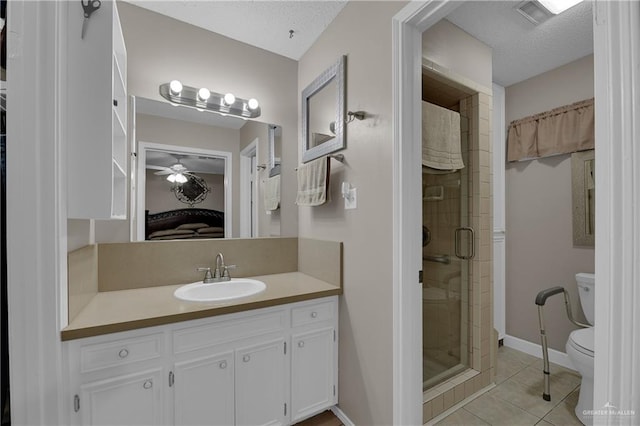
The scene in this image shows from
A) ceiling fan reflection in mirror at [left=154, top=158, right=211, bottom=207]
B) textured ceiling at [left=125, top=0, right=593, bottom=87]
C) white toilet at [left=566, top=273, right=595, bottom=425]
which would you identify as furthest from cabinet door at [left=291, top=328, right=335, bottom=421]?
textured ceiling at [left=125, top=0, right=593, bottom=87]

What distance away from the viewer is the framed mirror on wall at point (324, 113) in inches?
65.4

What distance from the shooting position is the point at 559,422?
1.62 metres

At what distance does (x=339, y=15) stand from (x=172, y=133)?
1311 millimetres

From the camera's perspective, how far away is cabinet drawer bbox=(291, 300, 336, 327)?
1520mm

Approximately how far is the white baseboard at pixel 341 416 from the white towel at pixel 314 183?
49.9 inches

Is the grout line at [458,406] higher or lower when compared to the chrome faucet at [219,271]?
lower

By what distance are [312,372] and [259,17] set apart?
2220 mm

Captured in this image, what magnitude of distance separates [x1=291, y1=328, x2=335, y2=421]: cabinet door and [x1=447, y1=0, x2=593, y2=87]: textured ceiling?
7.16 feet

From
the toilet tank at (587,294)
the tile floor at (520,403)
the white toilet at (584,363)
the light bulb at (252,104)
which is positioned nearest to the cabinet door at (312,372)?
the tile floor at (520,403)

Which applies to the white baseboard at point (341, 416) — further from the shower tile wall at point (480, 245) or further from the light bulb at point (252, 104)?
the light bulb at point (252, 104)

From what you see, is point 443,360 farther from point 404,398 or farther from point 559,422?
point 404,398

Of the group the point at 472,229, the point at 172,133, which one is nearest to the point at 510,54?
the point at 472,229

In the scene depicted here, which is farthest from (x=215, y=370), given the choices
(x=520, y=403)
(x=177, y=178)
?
(x=520, y=403)

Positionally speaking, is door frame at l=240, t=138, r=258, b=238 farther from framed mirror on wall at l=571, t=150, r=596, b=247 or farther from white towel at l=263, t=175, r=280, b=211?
framed mirror on wall at l=571, t=150, r=596, b=247
